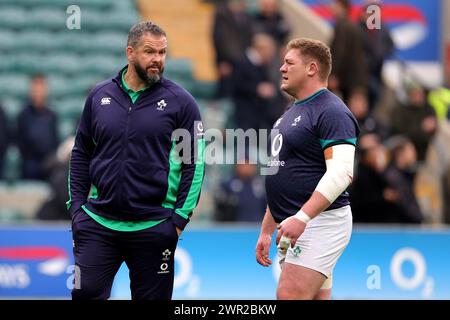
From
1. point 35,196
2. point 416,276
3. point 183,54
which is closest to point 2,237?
point 35,196

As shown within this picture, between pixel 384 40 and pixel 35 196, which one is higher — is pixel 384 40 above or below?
above

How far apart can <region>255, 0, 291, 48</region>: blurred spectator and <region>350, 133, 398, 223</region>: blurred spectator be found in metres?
2.69

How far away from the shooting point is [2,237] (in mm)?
12562

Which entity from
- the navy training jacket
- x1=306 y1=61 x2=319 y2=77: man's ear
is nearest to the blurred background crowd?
the navy training jacket

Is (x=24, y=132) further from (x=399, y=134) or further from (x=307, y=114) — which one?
(x=307, y=114)

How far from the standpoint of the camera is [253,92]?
48.7 ft

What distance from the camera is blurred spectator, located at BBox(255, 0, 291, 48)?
15.7 m

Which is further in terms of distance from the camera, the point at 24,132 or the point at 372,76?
the point at 372,76

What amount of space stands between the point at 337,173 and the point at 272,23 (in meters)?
8.97

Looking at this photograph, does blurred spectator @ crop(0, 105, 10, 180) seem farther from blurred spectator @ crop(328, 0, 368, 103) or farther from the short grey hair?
the short grey hair

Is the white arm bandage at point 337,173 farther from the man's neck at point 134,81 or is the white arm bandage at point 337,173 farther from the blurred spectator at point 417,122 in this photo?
the blurred spectator at point 417,122

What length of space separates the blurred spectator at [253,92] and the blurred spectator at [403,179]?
1.64 m
